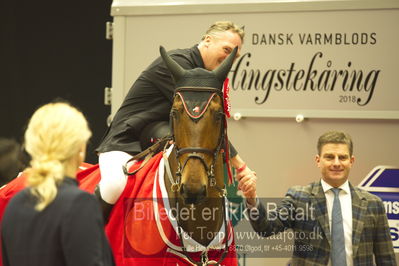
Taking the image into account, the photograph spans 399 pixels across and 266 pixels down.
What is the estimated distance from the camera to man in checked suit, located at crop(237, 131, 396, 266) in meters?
4.93

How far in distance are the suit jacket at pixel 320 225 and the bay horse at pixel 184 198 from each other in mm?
633

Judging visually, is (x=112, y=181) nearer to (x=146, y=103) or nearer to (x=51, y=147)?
(x=146, y=103)

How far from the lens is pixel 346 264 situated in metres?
4.91

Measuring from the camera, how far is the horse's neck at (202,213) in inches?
167

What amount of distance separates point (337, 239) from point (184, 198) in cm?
141

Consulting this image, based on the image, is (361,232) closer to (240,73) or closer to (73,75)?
(240,73)

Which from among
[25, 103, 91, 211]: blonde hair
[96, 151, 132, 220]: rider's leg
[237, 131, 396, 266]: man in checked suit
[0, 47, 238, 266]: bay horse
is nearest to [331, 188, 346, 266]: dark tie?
[237, 131, 396, 266]: man in checked suit

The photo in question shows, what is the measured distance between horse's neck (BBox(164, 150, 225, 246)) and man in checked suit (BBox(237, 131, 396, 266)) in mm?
517

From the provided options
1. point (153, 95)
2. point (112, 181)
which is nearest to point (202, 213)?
point (112, 181)

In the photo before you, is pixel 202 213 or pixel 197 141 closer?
pixel 197 141

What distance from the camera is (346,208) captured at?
5059 millimetres

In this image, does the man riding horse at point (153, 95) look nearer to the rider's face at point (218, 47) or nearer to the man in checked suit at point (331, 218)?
the rider's face at point (218, 47)

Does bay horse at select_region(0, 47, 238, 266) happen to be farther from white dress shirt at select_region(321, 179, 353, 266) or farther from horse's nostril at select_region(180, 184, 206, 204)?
white dress shirt at select_region(321, 179, 353, 266)

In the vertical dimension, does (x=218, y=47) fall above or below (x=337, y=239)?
above
